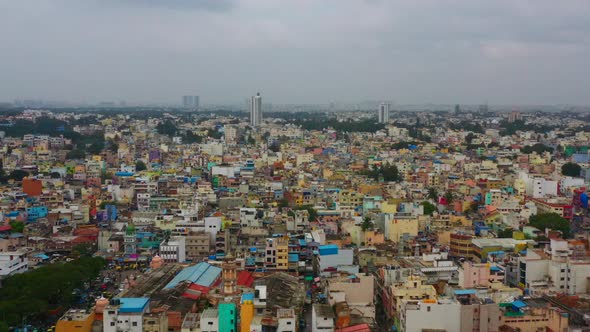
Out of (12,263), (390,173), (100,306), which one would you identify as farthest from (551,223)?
(12,263)

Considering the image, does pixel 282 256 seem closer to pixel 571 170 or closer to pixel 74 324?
pixel 74 324

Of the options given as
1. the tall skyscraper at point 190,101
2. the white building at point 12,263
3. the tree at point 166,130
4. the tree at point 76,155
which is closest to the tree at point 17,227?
the white building at point 12,263

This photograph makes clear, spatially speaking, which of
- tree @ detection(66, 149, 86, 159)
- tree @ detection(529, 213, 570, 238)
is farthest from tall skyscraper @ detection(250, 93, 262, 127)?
tree @ detection(529, 213, 570, 238)

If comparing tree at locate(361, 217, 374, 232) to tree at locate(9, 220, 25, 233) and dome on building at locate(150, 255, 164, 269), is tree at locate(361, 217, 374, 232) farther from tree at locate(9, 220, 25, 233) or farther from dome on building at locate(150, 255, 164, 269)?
tree at locate(9, 220, 25, 233)

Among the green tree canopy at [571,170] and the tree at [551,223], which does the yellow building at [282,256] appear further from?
the green tree canopy at [571,170]

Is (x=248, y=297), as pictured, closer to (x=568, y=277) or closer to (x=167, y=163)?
(x=568, y=277)
